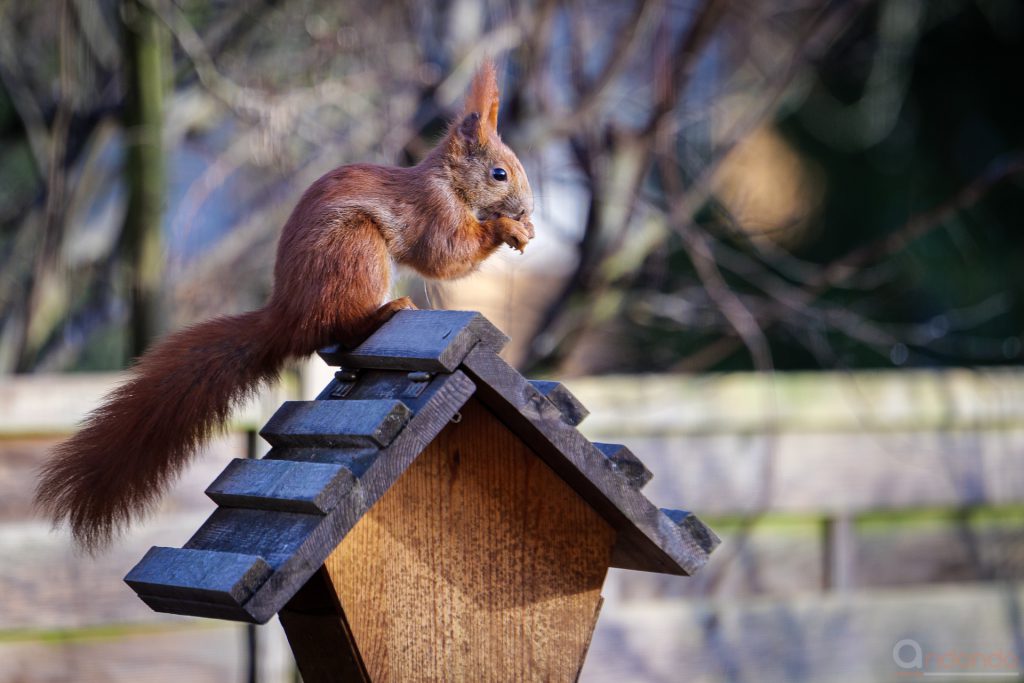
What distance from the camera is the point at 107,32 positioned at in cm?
321

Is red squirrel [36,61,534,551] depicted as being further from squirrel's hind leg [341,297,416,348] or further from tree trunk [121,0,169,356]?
tree trunk [121,0,169,356]

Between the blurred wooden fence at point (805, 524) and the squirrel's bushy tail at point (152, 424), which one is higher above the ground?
the blurred wooden fence at point (805, 524)

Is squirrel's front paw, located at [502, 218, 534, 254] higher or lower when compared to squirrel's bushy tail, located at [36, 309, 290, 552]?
higher

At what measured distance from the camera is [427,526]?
125 cm

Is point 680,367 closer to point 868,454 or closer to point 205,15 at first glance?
point 868,454

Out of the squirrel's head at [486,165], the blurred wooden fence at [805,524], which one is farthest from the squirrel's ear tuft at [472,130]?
the blurred wooden fence at [805,524]

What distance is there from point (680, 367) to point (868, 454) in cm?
46

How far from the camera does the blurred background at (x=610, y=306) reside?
2.18 meters

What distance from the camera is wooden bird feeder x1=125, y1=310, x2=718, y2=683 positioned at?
3.44ft

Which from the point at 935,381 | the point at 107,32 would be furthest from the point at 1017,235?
the point at 107,32

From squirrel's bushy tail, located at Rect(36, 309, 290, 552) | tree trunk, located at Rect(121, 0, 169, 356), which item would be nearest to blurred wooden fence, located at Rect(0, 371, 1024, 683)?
tree trunk, located at Rect(121, 0, 169, 356)

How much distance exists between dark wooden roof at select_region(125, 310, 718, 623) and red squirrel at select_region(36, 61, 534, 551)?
5 cm

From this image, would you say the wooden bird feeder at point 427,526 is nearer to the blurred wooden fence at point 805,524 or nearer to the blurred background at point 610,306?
the blurred background at point 610,306

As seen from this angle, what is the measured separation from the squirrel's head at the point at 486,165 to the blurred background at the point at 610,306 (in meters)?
0.37
